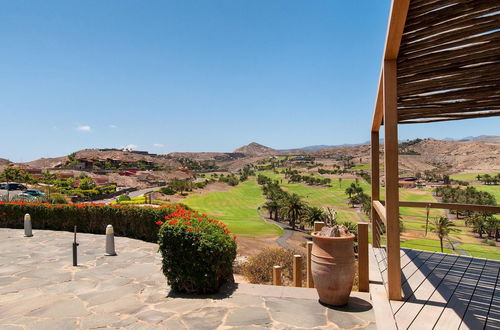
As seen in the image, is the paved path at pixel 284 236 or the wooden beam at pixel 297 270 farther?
the paved path at pixel 284 236

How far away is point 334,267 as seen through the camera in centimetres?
401

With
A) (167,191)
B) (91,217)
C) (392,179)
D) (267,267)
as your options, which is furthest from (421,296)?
(167,191)

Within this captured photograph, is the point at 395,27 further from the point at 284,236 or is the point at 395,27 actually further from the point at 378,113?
the point at 284,236

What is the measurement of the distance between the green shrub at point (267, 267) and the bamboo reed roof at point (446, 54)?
37.5 feet

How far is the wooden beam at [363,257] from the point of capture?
449 cm

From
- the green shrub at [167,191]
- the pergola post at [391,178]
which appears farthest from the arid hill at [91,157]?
the pergola post at [391,178]

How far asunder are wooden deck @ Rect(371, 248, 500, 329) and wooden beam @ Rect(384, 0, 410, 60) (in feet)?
9.67

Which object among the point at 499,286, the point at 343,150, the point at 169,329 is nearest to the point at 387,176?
the point at 499,286

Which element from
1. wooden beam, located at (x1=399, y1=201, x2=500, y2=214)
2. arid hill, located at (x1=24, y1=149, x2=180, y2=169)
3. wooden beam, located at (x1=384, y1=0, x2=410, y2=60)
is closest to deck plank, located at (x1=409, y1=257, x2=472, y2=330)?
wooden beam, located at (x1=399, y1=201, x2=500, y2=214)

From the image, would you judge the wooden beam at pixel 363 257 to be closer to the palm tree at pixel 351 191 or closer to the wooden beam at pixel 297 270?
the wooden beam at pixel 297 270

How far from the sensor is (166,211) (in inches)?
402

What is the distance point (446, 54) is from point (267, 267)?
45.7ft

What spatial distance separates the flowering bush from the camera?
491 cm

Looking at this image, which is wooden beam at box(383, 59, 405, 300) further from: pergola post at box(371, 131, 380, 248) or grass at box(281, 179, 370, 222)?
grass at box(281, 179, 370, 222)
